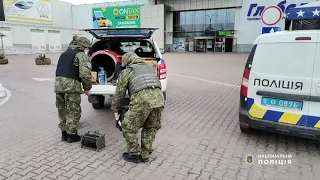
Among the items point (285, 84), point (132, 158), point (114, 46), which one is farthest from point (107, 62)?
point (285, 84)

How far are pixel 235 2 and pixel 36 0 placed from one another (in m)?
29.5

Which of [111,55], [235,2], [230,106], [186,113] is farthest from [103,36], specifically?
[235,2]

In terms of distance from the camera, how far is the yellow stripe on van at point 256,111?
3831mm

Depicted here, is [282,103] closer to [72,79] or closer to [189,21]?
A: [72,79]

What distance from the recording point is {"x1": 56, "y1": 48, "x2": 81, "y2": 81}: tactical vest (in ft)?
12.2

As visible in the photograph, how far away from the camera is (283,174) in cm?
310

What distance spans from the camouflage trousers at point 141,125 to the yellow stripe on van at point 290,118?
6.36 feet

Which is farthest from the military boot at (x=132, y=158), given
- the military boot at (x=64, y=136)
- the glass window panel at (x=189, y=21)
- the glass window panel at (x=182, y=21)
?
the glass window panel at (x=182, y=21)

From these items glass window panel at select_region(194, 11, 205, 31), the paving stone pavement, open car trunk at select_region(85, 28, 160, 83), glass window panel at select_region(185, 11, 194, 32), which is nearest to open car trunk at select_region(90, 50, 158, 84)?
open car trunk at select_region(85, 28, 160, 83)

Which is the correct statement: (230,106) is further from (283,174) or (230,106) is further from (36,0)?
(36,0)

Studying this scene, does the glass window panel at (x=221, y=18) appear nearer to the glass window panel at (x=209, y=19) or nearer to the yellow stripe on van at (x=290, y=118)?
the glass window panel at (x=209, y=19)

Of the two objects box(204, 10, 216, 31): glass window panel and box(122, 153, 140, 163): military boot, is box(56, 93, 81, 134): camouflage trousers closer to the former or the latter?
box(122, 153, 140, 163): military boot

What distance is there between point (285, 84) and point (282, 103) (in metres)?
0.30

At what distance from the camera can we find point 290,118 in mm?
3625
